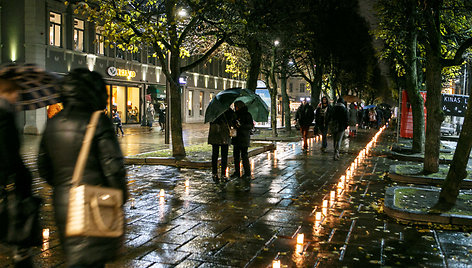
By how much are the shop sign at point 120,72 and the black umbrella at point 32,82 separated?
26666mm

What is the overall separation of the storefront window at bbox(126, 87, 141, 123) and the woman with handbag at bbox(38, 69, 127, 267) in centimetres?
3141

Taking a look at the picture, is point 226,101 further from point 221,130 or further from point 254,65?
point 254,65

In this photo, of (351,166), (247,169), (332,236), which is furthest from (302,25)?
(332,236)

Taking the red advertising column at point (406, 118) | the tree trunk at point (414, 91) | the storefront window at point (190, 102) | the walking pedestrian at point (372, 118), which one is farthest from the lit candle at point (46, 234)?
the storefront window at point (190, 102)

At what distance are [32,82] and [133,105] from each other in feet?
100

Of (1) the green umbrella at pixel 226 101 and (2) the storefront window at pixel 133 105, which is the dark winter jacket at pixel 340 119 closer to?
(1) the green umbrella at pixel 226 101

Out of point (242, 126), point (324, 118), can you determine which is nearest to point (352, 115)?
point (324, 118)

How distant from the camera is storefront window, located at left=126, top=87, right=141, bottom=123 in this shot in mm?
33844

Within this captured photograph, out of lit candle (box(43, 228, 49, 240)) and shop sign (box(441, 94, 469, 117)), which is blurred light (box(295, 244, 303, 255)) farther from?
shop sign (box(441, 94, 469, 117))

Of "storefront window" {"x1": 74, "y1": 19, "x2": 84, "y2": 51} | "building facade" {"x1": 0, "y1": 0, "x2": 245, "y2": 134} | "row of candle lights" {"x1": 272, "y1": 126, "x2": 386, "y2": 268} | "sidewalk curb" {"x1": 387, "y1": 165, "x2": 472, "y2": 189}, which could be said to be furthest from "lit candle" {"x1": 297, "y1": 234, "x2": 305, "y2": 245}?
"storefront window" {"x1": 74, "y1": 19, "x2": 84, "y2": 51}

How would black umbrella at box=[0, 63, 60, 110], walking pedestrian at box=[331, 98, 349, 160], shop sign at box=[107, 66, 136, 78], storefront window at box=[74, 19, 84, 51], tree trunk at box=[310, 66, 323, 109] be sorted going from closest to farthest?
black umbrella at box=[0, 63, 60, 110]
walking pedestrian at box=[331, 98, 349, 160]
storefront window at box=[74, 19, 84, 51]
tree trunk at box=[310, 66, 323, 109]
shop sign at box=[107, 66, 136, 78]

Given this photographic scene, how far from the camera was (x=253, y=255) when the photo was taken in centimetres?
520

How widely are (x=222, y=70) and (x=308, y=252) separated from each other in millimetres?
45490

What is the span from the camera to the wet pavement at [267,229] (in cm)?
509
